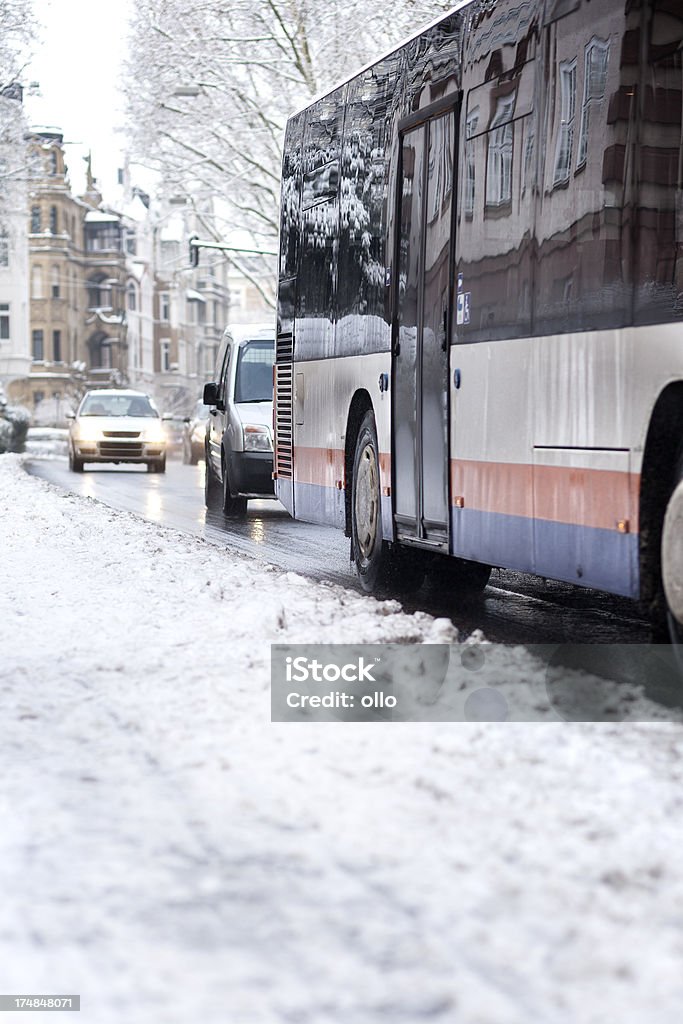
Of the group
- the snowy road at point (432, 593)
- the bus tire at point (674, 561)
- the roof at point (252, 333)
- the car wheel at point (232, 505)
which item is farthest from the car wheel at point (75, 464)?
the bus tire at point (674, 561)

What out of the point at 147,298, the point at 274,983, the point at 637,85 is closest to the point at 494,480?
the point at 637,85

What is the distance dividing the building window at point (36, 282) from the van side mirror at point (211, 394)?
85.5 metres

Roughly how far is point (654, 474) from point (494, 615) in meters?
3.62

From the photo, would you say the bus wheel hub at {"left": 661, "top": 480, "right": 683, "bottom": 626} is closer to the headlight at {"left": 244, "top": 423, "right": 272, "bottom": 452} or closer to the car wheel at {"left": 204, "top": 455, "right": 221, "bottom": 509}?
the headlight at {"left": 244, "top": 423, "right": 272, "bottom": 452}

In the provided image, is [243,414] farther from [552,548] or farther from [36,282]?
[36,282]

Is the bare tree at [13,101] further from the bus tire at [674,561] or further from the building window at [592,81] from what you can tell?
the bus tire at [674,561]

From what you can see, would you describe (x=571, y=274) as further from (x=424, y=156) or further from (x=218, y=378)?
(x=218, y=378)

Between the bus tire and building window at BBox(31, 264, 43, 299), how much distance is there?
99831 millimetres

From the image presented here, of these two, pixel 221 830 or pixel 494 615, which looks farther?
pixel 494 615

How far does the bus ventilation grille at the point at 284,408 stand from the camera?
14.5 m

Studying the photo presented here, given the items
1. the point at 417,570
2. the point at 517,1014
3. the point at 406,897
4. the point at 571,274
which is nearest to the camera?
the point at 517,1014

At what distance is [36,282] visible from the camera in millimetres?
105250

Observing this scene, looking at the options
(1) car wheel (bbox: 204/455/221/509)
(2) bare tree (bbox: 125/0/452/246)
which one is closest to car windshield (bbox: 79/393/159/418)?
(2) bare tree (bbox: 125/0/452/246)

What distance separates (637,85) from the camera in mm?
7723
